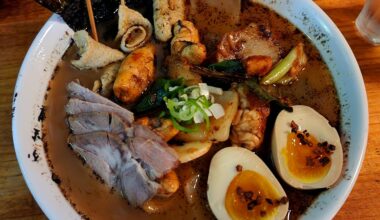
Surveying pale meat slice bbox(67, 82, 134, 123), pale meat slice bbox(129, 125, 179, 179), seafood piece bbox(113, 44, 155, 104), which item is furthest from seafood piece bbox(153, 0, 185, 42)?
pale meat slice bbox(129, 125, 179, 179)

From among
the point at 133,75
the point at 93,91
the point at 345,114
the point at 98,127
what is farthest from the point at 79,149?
the point at 345,114

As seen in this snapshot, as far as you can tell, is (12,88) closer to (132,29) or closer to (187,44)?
(132,29)

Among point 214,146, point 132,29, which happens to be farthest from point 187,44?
point 214,146

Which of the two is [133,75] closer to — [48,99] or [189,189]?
[48,99]

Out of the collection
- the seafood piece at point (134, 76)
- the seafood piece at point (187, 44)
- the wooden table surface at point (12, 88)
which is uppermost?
the seafood piece at point (187, 44)

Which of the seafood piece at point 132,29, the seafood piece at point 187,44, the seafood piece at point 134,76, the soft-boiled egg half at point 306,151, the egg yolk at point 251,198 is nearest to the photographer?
the egg yolk at point 251,198

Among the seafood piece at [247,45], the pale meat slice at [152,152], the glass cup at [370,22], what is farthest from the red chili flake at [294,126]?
the glass cup at [370,22]

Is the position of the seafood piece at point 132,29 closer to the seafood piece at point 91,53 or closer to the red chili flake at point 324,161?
the seafood piece at point 91,53
